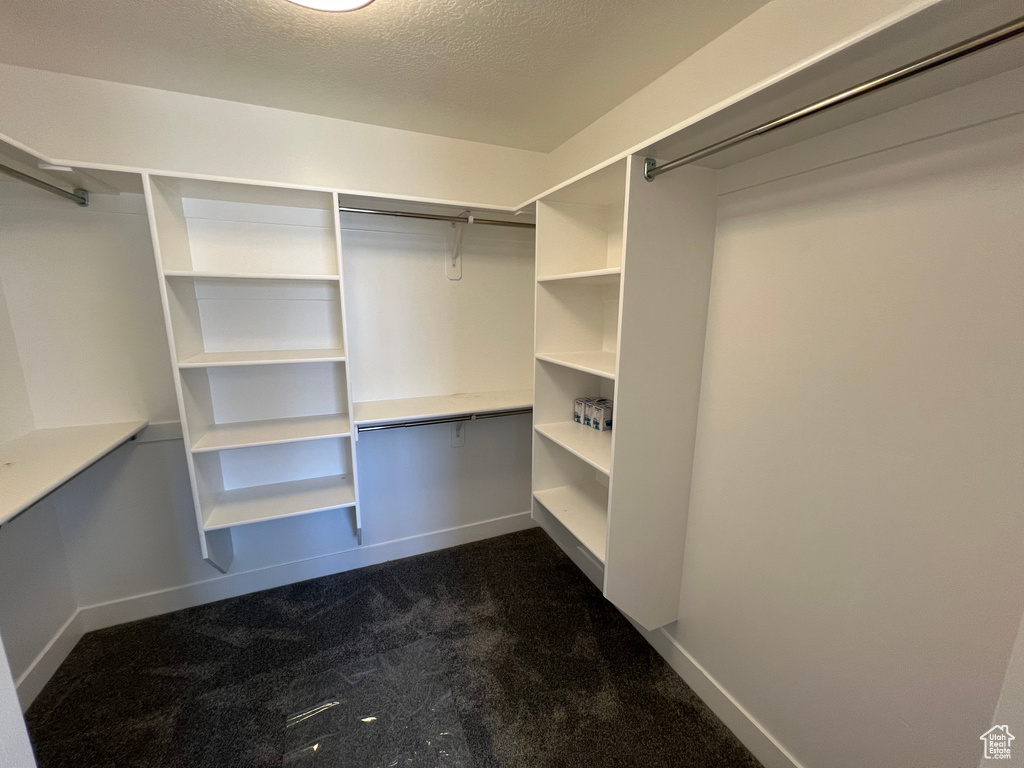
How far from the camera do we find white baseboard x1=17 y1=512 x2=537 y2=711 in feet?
5.69

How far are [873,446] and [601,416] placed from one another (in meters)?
1.02

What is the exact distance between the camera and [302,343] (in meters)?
2.11

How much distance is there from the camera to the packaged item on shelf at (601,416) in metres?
1.94

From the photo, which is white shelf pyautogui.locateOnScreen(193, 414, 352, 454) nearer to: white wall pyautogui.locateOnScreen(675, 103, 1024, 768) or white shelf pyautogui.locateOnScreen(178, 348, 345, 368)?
white shelf pyautogui.locateOnScreen(178, 348, 345, 368)

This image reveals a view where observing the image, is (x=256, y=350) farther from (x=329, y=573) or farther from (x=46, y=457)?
(x=329, y=573)

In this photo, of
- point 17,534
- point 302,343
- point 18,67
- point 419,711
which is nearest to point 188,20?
point 18,67

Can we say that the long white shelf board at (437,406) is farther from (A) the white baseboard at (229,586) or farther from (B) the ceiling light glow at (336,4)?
(B) the ceiling light glow at (336,4)

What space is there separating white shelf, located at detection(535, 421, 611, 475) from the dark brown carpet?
0.97 m

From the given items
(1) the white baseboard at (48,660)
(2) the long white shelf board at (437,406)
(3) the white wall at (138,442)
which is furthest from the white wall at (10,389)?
(2) the long white shelf board at (437,406)

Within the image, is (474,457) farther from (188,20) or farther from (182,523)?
(188,20)

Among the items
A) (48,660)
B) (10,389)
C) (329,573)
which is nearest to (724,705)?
(329,573)

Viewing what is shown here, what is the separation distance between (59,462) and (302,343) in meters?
0.98

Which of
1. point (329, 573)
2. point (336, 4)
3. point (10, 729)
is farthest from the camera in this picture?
point (329, 573)

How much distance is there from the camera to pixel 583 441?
1.82 m
